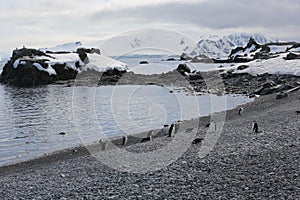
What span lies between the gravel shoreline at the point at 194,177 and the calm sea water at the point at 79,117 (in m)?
4.98

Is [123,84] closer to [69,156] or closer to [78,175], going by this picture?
[69,156]

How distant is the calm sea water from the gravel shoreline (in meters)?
4.98

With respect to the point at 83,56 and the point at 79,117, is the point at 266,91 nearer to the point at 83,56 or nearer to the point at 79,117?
the point at 79,117

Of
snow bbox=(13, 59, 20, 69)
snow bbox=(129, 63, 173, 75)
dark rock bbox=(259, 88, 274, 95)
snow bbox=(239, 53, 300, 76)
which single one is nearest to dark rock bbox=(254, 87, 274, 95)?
dark rock bbox=(259, 88, 274, 95)

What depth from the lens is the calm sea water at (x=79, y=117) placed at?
20094 millimetres

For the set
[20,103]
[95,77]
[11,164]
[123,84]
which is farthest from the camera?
[95,77]

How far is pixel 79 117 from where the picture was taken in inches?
1143

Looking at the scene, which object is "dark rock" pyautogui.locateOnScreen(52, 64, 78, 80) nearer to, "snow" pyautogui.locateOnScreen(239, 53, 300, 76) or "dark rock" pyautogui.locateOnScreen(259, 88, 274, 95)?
"snow" pyautogui.locateOnScreen(239, 53, 300, 76)

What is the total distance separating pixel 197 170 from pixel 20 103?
105 ft

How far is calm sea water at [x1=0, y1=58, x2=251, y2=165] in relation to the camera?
2009 cm

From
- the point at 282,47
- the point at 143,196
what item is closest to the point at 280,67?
the point at 143,196

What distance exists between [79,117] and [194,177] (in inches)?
807

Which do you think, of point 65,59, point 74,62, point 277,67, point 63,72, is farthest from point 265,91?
point 65,59

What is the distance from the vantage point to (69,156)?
16.5m
